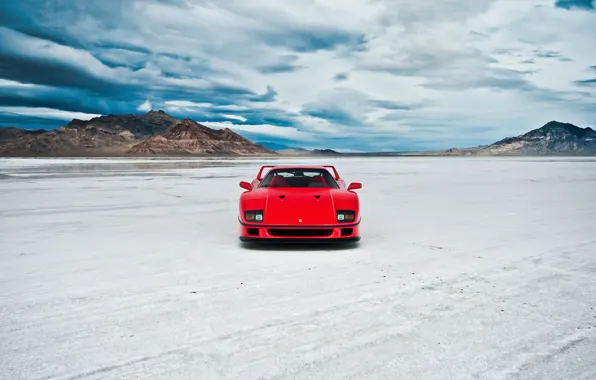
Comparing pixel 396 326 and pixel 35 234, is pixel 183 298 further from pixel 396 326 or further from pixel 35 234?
pixel 35 234

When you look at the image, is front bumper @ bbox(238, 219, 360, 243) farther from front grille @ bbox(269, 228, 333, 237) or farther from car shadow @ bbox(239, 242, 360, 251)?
car shadow @ bbox(239, 242, 360, 251)

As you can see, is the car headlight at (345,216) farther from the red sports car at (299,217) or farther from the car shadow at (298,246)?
the car shadow at (298,246)

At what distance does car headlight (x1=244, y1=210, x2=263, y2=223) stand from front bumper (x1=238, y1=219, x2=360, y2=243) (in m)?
0.07

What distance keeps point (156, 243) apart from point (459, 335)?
5008 mm

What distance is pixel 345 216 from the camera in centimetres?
668

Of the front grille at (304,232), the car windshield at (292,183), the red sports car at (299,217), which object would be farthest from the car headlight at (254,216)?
the car windshield at (292,183)

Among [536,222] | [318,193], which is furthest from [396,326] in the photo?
[536,222]

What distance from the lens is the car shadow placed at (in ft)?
22.5

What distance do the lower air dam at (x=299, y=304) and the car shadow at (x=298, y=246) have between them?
0.04 metres

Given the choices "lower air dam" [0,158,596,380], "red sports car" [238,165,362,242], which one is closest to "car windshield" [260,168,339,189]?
"red sports car" [238,165,362,242]

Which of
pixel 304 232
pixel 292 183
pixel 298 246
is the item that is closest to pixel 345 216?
pixel 304 232

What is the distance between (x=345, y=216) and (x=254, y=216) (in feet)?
4.12

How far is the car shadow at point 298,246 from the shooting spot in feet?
22.5

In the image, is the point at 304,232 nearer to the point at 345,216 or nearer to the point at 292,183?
the point at 345,216
